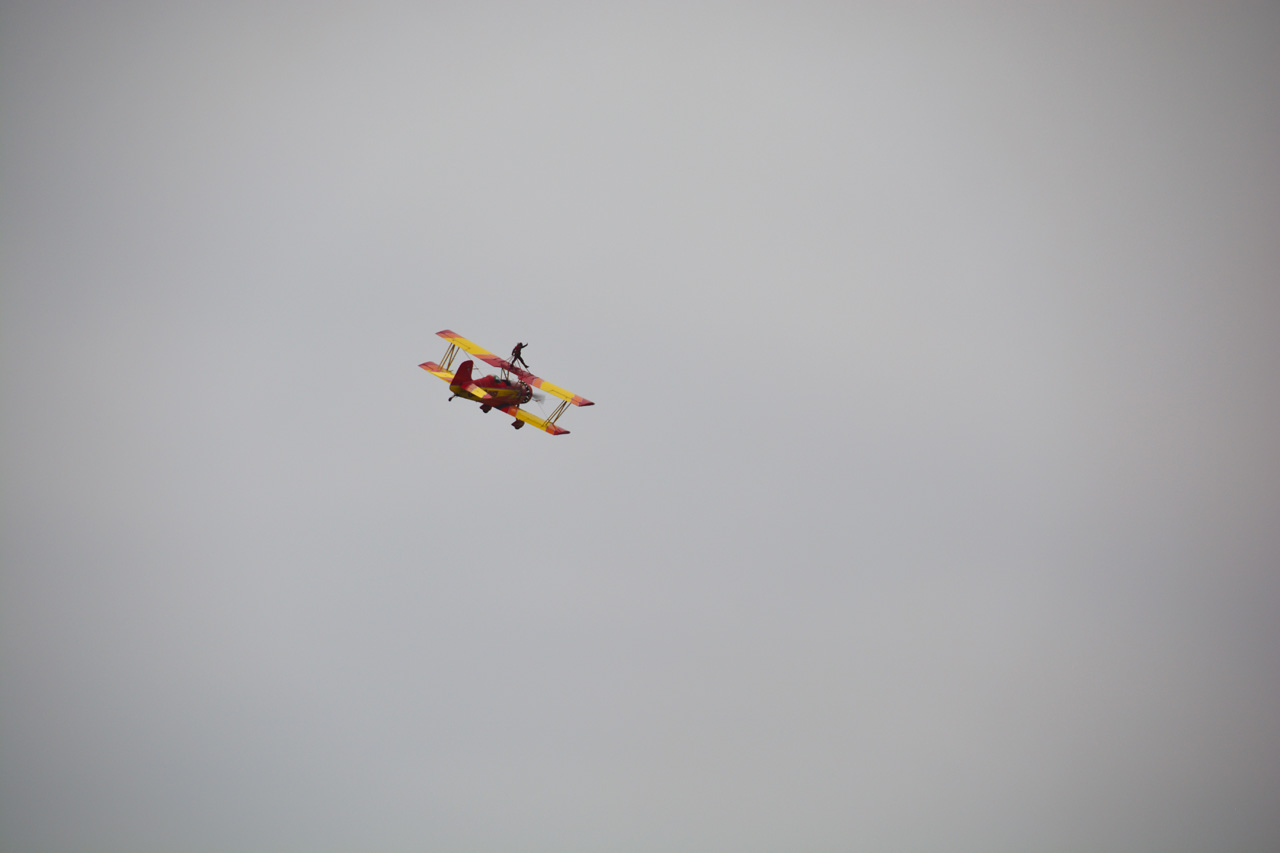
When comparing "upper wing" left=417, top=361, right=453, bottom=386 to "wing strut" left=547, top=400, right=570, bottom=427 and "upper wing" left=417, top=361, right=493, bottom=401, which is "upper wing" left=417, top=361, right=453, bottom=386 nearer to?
"upper wing" left=417, top=361, right=493, bottom=401

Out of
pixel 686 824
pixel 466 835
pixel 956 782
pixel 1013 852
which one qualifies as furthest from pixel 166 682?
pixel 1013 852

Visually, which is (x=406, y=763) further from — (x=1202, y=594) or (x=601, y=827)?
(x=1202, y=594)

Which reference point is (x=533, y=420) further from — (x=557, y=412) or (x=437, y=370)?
(x=437, y=370)

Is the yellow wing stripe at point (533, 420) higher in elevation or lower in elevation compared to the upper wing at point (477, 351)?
lower

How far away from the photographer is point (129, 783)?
12112cm

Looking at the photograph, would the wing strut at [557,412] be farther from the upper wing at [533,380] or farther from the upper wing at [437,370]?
the upper wing at [437,370]

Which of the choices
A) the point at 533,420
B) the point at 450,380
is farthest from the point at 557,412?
the point at 450,380

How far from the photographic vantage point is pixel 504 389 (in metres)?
42.0

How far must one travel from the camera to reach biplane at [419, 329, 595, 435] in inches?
1608

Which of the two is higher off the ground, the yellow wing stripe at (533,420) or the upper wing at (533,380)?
the upper wing at (533,380)

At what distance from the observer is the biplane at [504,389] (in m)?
40.8

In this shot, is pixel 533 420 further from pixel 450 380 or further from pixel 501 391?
pixel 450 380

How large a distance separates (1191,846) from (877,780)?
5238 cm

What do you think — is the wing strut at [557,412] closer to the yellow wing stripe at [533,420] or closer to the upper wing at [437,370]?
the yellow wing stripe at [533,420]
